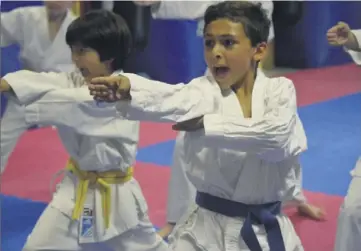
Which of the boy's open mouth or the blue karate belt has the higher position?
the boy's open mouth

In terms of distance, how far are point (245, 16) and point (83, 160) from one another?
92cm

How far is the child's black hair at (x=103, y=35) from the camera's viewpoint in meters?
2.82

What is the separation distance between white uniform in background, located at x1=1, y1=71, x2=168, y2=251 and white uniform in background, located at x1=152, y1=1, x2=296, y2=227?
0.51 metres

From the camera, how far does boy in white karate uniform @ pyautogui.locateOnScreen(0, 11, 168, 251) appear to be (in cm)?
275

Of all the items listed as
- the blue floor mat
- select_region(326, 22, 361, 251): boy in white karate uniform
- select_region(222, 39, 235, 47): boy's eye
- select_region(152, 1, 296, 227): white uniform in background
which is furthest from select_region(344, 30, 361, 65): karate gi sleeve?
the blue floor mat

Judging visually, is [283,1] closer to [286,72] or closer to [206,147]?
[286,72]

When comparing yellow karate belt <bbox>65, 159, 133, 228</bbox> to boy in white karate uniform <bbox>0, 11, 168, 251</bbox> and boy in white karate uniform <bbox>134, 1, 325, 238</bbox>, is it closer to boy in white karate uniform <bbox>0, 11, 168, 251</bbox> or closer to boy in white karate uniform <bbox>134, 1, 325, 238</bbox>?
boy in white karate uniform <bbox>0, 11, 168, 251</bbox>

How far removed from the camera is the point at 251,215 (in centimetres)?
229

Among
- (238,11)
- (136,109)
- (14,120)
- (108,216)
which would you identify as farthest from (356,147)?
(136,109)

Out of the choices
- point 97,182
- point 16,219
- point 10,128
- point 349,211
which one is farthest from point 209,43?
point 10,128

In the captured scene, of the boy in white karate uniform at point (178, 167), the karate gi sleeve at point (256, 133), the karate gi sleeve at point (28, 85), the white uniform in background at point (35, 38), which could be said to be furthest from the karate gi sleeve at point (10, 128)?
the karate gi sleeve at point (256, 133)

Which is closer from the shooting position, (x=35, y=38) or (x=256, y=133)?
(x=256, y=133)

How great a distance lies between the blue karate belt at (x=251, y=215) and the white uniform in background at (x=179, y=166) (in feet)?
3.63

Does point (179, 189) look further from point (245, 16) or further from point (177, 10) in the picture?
point (245, 16)
